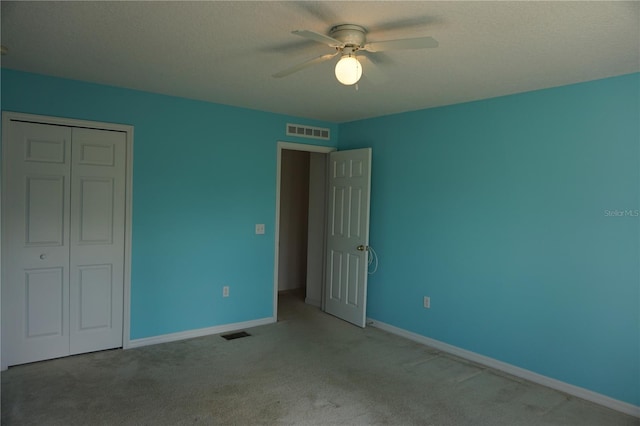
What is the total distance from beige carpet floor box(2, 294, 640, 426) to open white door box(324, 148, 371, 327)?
79cm

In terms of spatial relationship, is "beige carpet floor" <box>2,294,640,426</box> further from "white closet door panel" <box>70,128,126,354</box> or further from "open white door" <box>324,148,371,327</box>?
"open white door" <box>324,148,371,327</box>

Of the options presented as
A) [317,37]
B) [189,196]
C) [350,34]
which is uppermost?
[350,34]

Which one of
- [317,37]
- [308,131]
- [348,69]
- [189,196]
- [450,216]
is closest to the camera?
[317,37]

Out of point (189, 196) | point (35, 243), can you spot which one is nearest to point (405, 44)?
point (189, 196)

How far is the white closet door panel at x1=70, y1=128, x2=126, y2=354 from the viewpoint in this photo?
3.67 metres

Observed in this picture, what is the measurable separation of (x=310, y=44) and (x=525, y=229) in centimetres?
232

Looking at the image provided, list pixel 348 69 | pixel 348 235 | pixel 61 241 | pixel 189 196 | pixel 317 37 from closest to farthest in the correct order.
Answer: pixel 317 37
pixel 348 69
pixel 61 241
pixel 189 196
pixel 348 235

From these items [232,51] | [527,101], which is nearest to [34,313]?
[232,51]

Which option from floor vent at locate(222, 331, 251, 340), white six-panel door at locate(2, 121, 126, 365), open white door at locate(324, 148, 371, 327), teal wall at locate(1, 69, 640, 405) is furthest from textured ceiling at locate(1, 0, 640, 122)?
floor vent at locate(222, 331, 251, 340)

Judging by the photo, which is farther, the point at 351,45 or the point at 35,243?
the point at 35,243

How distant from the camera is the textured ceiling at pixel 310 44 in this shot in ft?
6.88

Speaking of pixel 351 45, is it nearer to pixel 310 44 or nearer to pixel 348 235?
pixel 310 44

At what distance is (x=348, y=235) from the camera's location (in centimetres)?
495

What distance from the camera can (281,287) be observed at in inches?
258
